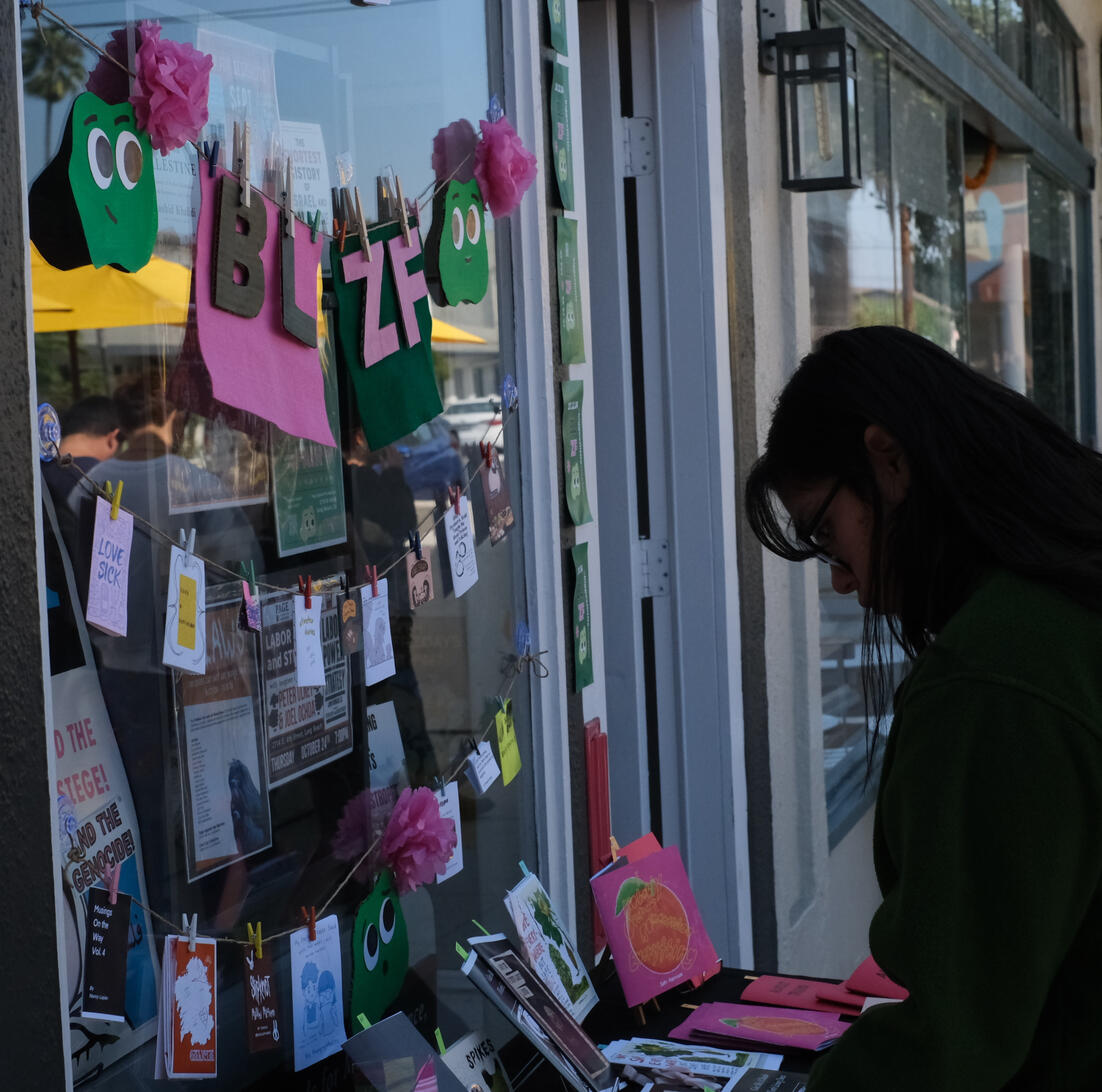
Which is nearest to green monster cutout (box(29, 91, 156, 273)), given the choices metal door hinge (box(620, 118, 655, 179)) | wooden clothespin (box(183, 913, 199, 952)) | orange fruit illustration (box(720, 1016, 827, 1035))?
wooden clothespin (box(183, 913, 199, 952))

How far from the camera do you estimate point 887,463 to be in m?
1.54

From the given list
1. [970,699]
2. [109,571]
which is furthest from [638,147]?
[970,699]

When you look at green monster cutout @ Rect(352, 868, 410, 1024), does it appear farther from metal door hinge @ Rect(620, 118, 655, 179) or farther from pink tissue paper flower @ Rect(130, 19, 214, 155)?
metal door hinge @ Rect(620, 118, 655, 179)

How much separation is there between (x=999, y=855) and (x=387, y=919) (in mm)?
1282

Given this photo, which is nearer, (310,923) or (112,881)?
(112,881)

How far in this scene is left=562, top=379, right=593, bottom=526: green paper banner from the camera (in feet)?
9.68

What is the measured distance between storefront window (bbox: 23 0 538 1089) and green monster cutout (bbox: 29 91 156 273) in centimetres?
1

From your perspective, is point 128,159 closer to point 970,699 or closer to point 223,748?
point 223,748

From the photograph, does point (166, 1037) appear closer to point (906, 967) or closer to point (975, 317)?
point (906, 967)

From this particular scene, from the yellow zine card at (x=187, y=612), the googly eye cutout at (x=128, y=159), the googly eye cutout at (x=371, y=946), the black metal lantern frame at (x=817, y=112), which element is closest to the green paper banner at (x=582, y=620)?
the googly eye cutout at (x=371, y=946)

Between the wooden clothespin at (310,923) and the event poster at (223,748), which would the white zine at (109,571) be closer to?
the event poster at (223,748)

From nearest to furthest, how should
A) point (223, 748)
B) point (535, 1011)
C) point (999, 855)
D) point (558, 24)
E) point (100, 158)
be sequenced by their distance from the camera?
point (999, 855)
point (100, 158)
point (223, 748)
point (535, 1011)
point (558, 24)

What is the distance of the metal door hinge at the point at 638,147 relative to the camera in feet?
11.9

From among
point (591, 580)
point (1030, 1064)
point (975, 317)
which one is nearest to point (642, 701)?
point (591, 580)
